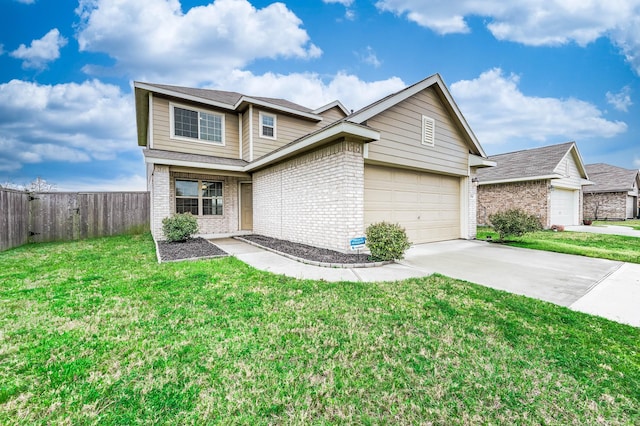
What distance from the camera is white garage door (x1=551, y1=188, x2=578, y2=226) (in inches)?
636

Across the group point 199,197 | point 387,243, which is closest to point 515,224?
point 387,243

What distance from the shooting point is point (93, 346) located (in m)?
2.58

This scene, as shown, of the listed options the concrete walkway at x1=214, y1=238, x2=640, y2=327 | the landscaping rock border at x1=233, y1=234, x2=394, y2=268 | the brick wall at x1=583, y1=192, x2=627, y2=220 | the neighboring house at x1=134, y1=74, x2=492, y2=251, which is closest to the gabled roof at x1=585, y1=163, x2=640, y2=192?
the brick wall at x1=583, y1=192, x2=627, y2=220

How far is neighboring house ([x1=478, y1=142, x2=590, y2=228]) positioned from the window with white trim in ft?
53.1

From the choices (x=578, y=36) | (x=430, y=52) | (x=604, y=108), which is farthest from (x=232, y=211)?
(x=604, y=108)

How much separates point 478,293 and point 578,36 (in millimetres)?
A: 17050

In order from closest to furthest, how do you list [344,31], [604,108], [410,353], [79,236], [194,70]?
[410,353] → [79,236] → [344,31] → [194,70] → [604,108]

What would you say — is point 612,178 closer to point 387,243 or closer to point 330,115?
point 330,115

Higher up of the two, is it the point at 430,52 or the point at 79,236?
the point at 430,52

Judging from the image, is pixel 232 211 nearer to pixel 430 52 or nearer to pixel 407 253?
pixel 407 253

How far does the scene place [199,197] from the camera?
38.5 ft

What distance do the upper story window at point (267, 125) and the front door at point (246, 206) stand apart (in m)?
2.56

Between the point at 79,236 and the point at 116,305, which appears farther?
the point at 79,236

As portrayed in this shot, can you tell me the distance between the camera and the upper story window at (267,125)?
11734 millimetres
